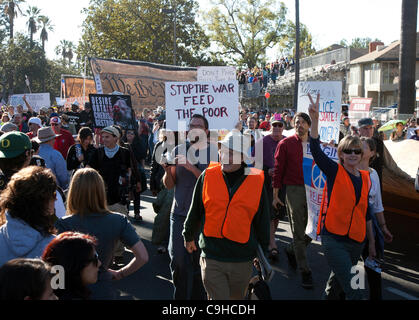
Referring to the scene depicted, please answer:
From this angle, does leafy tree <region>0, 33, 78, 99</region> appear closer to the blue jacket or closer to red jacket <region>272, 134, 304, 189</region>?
red jacket <region>272, 134, 304, 189</region>

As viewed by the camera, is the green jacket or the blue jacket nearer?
the blue jacket

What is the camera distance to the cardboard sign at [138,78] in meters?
18.2

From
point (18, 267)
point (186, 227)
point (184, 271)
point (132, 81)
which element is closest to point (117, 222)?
point (186, 227)

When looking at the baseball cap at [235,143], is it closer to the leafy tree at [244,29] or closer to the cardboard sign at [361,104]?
the cardboard sign at [361,104]

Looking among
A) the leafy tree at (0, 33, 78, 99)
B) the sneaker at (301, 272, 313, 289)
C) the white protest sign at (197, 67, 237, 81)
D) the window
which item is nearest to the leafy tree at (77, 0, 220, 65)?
the leafy tree at (0, 33, 78, 99)

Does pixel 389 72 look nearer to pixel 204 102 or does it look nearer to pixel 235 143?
pixel 204 102

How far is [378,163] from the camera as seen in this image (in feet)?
20.9

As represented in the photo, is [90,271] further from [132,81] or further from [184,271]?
[132,81]

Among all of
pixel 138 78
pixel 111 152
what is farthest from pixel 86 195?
pixel 138 78

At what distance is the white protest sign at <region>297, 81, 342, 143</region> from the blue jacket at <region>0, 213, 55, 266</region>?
439cm

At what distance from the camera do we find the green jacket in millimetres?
3529

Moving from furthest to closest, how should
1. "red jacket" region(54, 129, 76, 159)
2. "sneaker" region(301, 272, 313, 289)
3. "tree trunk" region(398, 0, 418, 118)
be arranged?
"tree trunk" region(398, 0, 418, 118)
"red jacket" region(54, 129, 76, 159)
"sneaker" region(301, 272, 313, 289)

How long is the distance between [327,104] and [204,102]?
1644 mm

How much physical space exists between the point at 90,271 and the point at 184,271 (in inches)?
71.8
